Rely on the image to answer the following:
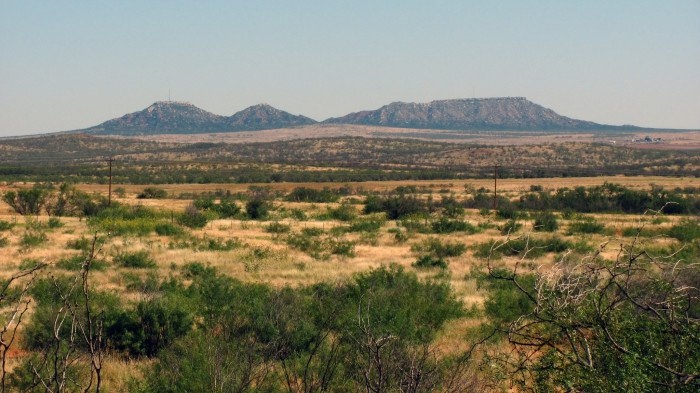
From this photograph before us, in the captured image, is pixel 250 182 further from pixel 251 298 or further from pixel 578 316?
pixel 578 316

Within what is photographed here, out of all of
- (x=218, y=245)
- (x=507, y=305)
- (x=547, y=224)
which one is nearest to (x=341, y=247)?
(x=218, y=245)

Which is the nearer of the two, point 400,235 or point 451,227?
point 400,235

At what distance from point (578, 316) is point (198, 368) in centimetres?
527

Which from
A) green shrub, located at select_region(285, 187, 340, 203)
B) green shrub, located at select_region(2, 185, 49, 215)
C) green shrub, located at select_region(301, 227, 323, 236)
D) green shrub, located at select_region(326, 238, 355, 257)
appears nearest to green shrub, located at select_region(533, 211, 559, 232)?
green shrub, located at select_region(301, 227, 323, 236)

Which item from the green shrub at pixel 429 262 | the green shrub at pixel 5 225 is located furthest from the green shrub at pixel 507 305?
the green shrub at pixel 5 225

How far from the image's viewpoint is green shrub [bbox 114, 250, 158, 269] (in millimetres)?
23545

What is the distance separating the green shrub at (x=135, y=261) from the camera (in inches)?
927

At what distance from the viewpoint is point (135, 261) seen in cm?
2378

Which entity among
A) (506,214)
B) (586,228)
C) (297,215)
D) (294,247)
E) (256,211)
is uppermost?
(294,247)

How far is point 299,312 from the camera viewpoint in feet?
42.7

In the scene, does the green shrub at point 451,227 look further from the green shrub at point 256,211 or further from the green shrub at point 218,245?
the green shrub at point 256,211

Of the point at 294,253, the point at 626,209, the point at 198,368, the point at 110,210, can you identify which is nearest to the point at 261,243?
the point at 294,253

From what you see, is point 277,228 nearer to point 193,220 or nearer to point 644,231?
point 193,220

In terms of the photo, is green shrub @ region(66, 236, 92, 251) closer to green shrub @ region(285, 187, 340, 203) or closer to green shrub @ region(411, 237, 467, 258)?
green shrub @ region(411, 237, 467, 258)
